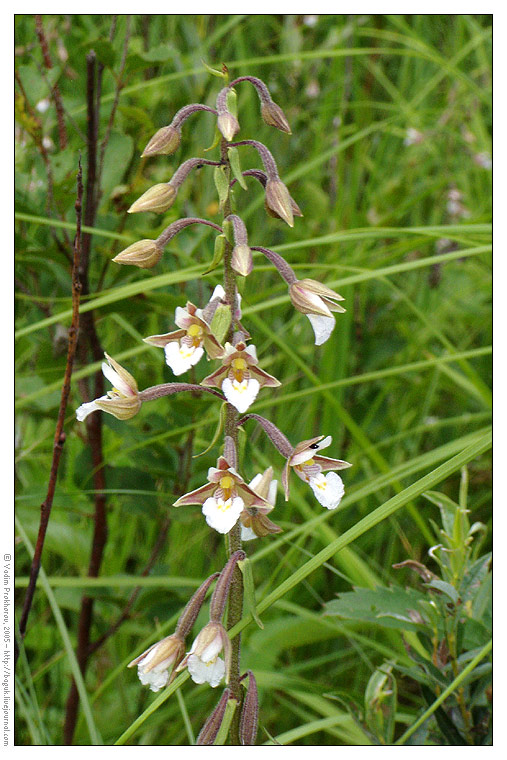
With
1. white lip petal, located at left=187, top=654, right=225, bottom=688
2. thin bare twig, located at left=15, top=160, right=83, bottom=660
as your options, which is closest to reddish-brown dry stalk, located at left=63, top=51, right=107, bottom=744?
thin bare twig, located at left=15, top=160, right=83, bottom=660

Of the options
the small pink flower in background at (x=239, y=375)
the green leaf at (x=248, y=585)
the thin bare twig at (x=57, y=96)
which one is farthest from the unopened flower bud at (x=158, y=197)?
the thin bare twig at (x=57, y=96)

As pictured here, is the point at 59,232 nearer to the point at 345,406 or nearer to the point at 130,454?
the point at 130,454

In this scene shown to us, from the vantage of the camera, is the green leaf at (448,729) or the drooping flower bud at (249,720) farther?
the green leaf at (448,729)

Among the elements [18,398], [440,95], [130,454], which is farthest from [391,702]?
[440,95]

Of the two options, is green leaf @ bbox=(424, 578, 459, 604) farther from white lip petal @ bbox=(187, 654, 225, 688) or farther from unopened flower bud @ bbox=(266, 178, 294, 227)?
unopened flower bud @ bbox=(266, 178, 294, 227)

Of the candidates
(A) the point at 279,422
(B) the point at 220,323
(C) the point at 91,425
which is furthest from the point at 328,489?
(A) the point at 279,422

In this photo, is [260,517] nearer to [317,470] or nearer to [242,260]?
[317,470]

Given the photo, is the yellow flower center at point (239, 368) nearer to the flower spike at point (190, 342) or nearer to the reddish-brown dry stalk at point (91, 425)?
the flower spike at point (190, 342)
